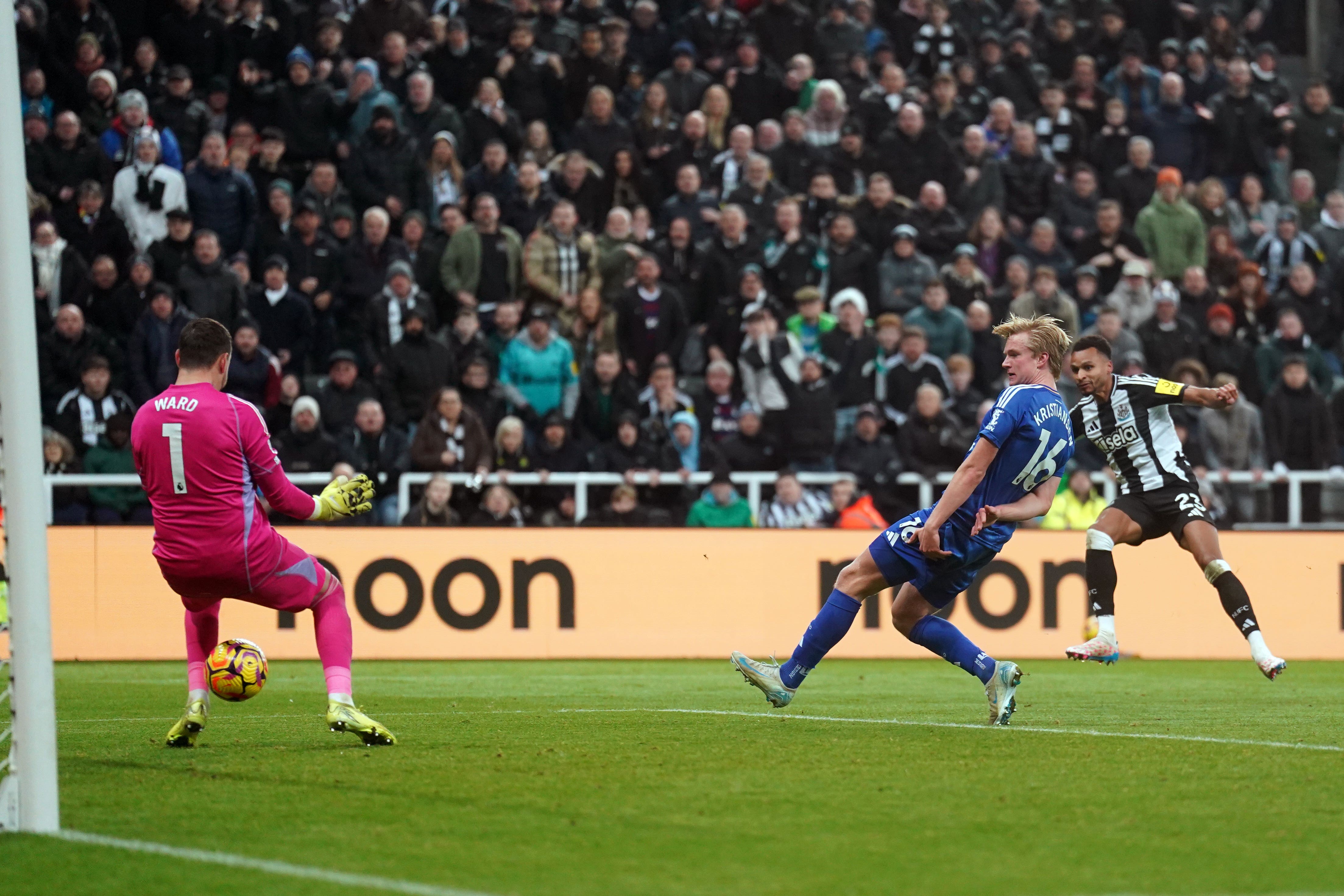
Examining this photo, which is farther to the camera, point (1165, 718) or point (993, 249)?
point (993, 249)

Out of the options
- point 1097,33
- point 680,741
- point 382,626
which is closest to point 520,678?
point 382,626

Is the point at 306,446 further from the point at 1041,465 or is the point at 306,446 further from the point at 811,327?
the point at 1041,465

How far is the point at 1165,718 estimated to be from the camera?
10.1 metres

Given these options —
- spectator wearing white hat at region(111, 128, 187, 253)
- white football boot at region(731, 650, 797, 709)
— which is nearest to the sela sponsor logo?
white football boot at region(731, 650, 797, 709)

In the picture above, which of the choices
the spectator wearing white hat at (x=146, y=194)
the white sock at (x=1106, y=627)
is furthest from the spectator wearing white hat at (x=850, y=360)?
the spectator wearing white hat at (x=146, y=194)

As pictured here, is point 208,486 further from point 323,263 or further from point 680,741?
point 323,263

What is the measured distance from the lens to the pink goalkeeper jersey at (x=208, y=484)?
796cm

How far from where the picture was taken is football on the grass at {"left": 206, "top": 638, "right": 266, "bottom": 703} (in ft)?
27.5

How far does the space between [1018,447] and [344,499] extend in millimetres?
3418

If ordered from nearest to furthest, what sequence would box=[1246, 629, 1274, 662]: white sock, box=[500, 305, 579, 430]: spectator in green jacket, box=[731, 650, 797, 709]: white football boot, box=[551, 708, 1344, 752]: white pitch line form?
box=[551, 708, 1344, 752]: white pitch line
box=[731, 650, 797, 709]: white football boot
box=[1246, 629, 1274, 662]: white sock
box=[500, 305, 579, 430]: spectator in green jacket

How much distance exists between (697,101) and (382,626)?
8.11m

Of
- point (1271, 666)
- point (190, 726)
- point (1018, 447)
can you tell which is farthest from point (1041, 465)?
point (190, 726)

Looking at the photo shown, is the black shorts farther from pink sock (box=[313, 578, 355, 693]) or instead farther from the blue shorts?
pink sock (box=[313, 578, 355, 693])

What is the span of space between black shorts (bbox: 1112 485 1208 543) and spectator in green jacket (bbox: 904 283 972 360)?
7.15m
